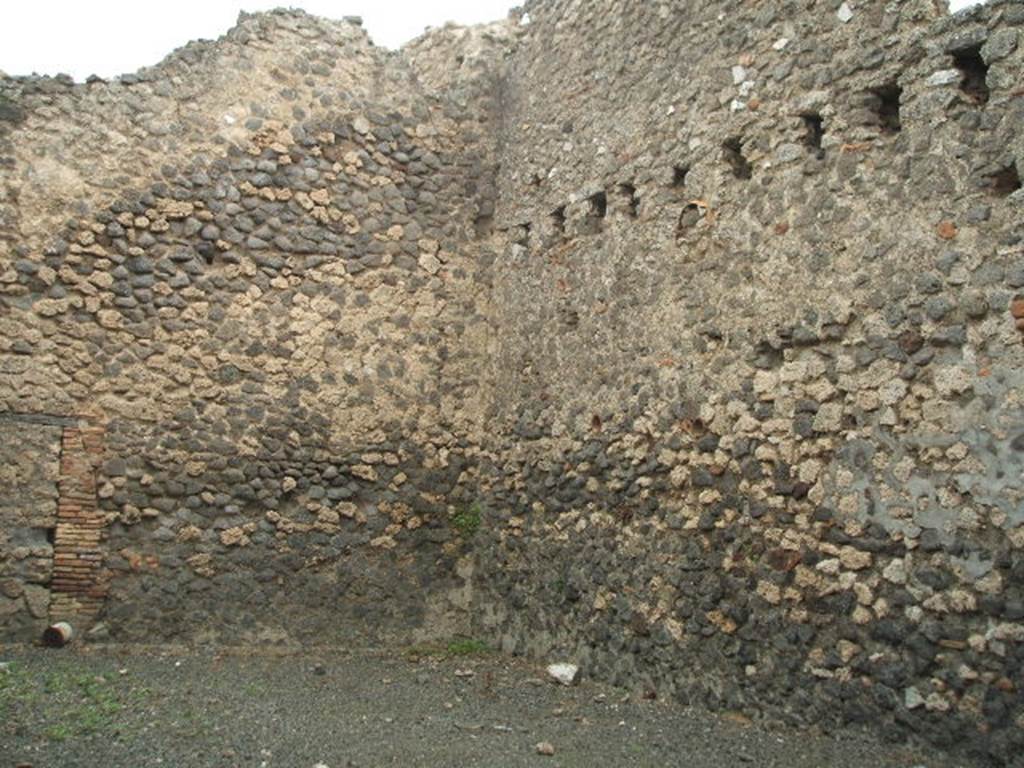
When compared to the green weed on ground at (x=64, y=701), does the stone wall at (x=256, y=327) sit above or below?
above

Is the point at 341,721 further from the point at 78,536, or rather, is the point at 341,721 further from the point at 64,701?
the point at 78,536

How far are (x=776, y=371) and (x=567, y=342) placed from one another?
207cm

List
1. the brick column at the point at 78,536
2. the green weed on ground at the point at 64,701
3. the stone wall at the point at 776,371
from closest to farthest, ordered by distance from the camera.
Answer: the stone wall at the point at 776,371 → the green weed on ground at the point at 64,701 → the brick column at the point at 78,536

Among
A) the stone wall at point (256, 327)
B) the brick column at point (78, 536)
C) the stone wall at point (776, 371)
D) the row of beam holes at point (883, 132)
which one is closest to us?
the stone wall at point (776, 371)

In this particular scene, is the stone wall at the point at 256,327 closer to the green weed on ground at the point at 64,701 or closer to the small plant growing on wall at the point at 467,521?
the small plant growing on wall at the point at 467,521

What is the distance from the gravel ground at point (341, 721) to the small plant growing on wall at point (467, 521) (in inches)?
51.0

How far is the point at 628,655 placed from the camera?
6.37 meters

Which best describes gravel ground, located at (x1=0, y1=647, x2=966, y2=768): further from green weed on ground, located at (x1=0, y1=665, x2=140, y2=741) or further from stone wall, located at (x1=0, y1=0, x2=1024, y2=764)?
stone wall, located at (x1=0, y1=0, x2=1024, y2=764)

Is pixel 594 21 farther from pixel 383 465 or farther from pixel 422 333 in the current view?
pixel 383 465

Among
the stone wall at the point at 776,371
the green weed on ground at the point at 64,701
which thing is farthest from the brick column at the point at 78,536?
the stone wall at the point at 776,371

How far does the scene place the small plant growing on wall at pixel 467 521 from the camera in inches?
317

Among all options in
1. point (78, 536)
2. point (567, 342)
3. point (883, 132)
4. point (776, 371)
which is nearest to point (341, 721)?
point (78, 536)

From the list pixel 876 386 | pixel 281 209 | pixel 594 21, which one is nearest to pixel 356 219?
pixel 281 209

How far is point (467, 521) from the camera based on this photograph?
317 inches
